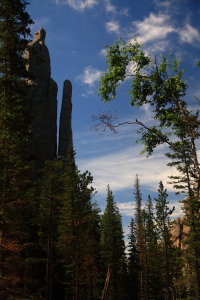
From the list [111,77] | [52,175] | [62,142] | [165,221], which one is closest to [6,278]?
[111,77]

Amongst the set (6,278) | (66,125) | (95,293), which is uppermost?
(66,125)

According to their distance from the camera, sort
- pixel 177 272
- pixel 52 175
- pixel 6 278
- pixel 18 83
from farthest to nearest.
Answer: pixel 177 272
pixel 52 175
pixel 18 83
pixel 6 278

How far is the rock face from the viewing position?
6594 cm

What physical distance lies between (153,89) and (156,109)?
784 mm

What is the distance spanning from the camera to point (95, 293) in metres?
32.5

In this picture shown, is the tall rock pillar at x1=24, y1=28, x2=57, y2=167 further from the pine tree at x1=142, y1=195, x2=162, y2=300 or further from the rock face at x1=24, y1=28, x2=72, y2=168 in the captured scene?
the pine tree at x1=142, y1=195, x2=162, y2=300

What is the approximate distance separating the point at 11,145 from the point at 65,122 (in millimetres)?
65850

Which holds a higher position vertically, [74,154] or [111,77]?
[74,154]

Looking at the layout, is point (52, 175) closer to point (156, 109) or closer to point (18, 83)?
point (18, 83)

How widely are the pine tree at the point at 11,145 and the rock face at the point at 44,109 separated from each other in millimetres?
47923

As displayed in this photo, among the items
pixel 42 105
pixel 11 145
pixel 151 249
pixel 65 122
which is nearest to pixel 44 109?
pixel 42 105

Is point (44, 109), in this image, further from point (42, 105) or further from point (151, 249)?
point (151, 249)

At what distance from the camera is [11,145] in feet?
45.0

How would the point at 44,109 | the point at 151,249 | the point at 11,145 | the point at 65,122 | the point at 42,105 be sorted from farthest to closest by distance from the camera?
the point at 65,122 < the point at 44,109 < the point at 42,105 < the point at 151,249 < the point at 11,145
